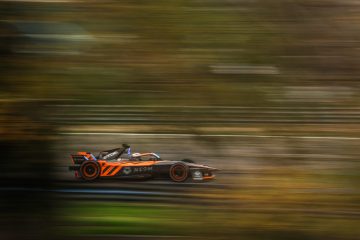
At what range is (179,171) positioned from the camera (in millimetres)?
3650

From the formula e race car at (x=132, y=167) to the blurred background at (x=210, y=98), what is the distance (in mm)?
62

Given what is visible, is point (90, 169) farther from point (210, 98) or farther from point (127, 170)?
point (210, 98)

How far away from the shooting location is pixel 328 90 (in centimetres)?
339

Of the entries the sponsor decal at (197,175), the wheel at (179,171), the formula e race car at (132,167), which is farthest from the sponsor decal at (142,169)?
the sponsor decal at (197,175)

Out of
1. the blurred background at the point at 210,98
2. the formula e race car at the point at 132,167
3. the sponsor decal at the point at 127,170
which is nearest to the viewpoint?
the blurred background at the point at 210,98

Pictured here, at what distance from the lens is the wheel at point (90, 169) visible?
372 centimetres

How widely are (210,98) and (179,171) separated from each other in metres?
0.57

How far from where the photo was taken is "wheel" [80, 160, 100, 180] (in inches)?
146

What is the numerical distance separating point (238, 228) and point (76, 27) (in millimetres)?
1630

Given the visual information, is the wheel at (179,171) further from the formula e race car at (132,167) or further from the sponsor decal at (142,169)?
the sponsor decal at (142,169)

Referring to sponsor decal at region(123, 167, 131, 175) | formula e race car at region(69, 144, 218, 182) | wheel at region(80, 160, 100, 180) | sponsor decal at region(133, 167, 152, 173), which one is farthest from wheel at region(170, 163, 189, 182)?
wheel at region(80, 160, 100, 180)

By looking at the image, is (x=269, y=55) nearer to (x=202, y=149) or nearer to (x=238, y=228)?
(x=202, y=149)

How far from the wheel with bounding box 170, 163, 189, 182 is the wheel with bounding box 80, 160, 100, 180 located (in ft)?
1.69

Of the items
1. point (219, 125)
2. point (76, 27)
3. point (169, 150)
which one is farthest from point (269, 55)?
point (76, 27)
